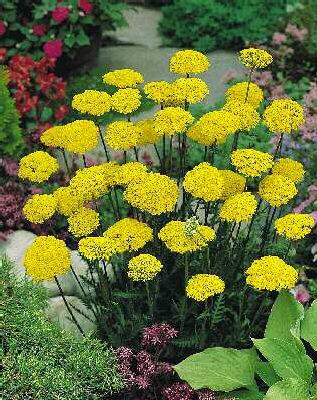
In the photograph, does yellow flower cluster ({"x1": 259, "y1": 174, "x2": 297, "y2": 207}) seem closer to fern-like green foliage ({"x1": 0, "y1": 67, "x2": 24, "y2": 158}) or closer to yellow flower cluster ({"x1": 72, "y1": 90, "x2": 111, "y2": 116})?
yellow flower cluster ({"x1": 72, "y1": 90, "x2": 111, "y2": 116})

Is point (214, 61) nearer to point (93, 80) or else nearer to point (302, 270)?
point (93, 80)

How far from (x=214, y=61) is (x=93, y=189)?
502 cm

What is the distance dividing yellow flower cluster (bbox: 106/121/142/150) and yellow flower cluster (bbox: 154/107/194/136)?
0.12 metres

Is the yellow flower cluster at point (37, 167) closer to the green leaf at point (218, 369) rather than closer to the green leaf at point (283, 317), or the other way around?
the green leaf at point (218, 369)

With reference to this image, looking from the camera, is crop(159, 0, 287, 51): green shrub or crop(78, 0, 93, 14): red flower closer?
crop(78, 0, 93, 14): red flower

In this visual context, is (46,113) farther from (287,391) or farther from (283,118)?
(287,391)

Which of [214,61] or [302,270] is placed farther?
[214,61]

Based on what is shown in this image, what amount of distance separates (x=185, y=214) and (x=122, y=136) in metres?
0.63

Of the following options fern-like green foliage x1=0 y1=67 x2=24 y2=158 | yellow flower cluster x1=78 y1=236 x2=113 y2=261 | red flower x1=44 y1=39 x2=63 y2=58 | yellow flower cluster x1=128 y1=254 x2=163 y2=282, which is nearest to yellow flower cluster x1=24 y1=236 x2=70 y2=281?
yellow flower cluster x1=78 y1=236 x2=113 y2=261

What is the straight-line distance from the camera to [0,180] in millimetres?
5059

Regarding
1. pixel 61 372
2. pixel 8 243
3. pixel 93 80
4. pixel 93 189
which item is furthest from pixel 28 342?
pixel 93 80

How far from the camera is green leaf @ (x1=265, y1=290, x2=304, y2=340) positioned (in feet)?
11.0

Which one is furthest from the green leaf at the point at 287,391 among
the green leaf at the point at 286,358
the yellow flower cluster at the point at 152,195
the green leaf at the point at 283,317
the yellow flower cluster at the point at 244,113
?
the yellow flower cluster at the point at 244,113

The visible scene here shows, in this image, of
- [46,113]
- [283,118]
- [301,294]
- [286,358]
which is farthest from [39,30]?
[286,358]
